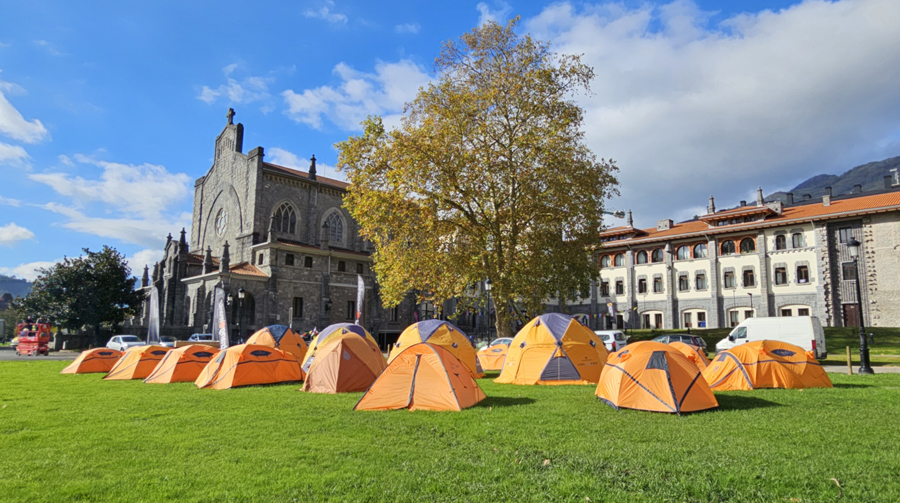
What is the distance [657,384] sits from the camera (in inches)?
415

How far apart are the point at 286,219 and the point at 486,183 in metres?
32.0

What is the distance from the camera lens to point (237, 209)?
52.3 m

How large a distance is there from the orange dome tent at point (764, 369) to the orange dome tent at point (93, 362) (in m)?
22.7

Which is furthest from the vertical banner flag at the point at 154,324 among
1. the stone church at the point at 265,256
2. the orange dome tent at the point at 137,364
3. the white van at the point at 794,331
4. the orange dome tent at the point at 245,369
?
the white van at the point at 794,331

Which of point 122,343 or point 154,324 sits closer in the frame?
point 154,324

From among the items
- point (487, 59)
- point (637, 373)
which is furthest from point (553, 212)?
point (637, 373)

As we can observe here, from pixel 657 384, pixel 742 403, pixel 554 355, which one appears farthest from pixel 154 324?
pixel 742 403

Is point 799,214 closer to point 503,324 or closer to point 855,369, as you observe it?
point 855,369

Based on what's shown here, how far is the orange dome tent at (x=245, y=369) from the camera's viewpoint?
15.4 m

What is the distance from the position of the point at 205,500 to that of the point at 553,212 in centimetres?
2226

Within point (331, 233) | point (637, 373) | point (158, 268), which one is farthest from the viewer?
point (331, 233)

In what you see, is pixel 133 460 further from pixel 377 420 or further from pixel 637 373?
pixel 637 373

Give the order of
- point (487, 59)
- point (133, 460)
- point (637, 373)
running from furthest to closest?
point (487, 59)
point (637, 373)
point (133, 460)

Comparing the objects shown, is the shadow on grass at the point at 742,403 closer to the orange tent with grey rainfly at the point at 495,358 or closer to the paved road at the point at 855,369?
the paved road at the point at 855,369
